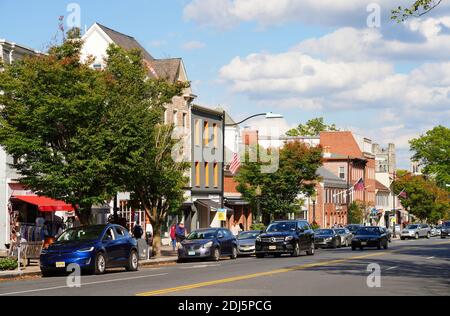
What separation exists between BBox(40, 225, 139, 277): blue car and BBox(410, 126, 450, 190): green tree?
101 metres

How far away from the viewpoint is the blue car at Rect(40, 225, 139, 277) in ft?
91.2

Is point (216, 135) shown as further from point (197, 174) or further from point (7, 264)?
point (7, 264)

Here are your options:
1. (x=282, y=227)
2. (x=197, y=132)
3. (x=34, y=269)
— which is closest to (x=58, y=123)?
(x=34, y=269)

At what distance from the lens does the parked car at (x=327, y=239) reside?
5972 centimetres

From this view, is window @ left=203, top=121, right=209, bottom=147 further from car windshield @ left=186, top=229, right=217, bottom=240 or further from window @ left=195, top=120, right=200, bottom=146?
car windshield @ left=186, top=229, right=217, bottom=240

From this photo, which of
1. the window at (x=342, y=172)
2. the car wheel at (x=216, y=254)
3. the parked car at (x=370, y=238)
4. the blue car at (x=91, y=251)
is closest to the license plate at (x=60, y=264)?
the blue car at (x=91, y=251)

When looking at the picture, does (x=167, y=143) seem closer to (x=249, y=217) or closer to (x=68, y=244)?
(x=68, y=244)

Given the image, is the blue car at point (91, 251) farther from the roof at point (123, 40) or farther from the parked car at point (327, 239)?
the parked car at point (327, 239)

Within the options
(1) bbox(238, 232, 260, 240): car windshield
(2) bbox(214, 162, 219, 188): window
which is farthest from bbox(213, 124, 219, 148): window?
(1) bbox(238, 232, 260, 240): car windshield

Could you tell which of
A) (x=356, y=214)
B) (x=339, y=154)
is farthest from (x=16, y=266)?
(x=339, y=154)

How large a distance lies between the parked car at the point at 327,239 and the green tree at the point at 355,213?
4129 centimetres
